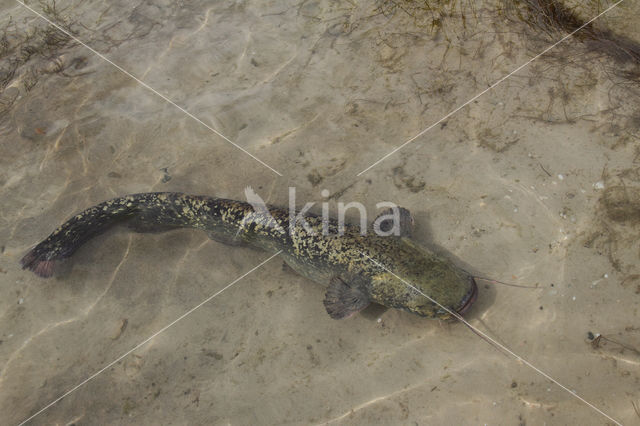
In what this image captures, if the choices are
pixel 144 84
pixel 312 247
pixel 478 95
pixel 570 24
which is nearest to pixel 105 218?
pixel 144 84

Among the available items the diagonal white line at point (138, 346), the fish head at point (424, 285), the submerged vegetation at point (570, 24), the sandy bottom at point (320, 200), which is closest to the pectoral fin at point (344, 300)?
the fish head at point (424, 285)

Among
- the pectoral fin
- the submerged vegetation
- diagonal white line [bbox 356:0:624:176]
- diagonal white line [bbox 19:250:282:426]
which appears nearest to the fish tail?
diagonal white line [bbox 19:250:282:426]

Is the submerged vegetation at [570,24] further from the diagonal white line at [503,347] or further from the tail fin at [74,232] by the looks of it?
the tail fin at [74,232]

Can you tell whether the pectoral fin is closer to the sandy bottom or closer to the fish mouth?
the sandy bottom

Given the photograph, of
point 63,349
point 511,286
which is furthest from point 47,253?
point 511,286

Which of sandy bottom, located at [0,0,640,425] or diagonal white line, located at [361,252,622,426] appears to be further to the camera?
sandy bottom, located at [0,0,640,425]

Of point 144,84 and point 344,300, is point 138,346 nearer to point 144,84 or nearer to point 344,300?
point 344,300
